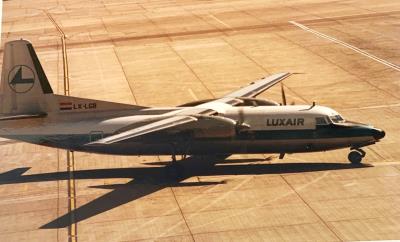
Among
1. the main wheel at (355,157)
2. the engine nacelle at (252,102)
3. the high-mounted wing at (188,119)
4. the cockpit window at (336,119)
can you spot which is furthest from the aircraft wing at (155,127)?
the main wheel at (355,157)

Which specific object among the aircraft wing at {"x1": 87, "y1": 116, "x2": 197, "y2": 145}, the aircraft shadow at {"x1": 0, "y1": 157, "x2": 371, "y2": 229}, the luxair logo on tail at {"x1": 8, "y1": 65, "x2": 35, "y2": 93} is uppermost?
the luxair logo on tail at {"x1": 8, "y1": 65, "x2": 35, "y2": 93}

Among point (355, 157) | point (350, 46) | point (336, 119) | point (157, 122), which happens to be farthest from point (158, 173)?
point (350, 46)

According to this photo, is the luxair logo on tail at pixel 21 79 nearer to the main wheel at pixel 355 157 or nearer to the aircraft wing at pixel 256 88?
the aircraft wing at pixel 256 88

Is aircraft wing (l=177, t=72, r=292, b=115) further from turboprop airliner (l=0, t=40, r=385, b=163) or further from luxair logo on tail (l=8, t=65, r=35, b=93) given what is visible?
luxair logo on tail (l=8, t=65, r=35, b=93)

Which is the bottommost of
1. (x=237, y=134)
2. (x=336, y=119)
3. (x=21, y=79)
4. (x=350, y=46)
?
(x=350, y=46)

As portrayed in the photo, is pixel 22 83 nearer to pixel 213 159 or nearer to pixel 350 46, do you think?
pixel 213 159

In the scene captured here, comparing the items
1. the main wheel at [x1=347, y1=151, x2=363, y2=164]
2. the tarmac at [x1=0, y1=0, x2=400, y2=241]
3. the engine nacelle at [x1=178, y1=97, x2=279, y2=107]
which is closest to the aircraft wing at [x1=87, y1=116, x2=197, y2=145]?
the tarmac at [x1=0, y1=0, x2=400, y2=241]

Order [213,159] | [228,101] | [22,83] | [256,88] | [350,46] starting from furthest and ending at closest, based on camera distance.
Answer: [350,46] → [256,88] → [228,101] → [213,159] → [22,83]
